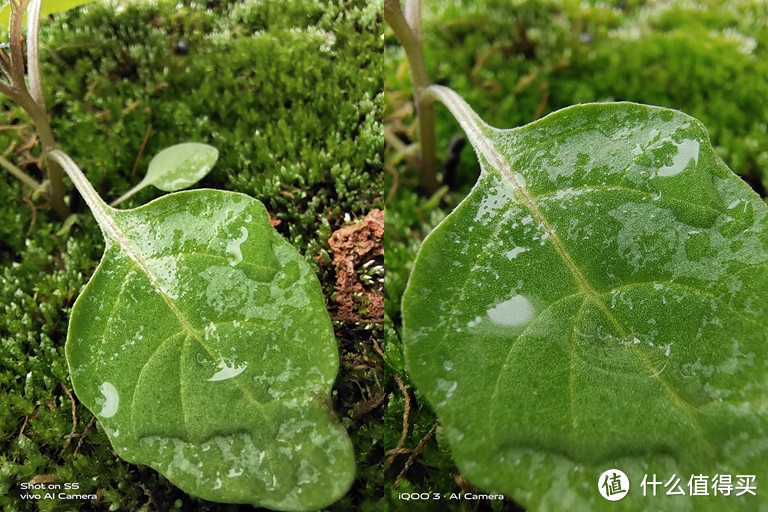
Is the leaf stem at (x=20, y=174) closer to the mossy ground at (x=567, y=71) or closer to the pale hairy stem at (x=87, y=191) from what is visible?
the pale hairy stem at (x=87, y=191)

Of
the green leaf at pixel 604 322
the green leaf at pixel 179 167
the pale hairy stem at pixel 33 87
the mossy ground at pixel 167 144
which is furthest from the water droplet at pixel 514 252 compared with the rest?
the pale hairy stem at pixel 33 87

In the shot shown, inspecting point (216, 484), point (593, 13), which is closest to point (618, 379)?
point (216, 484)

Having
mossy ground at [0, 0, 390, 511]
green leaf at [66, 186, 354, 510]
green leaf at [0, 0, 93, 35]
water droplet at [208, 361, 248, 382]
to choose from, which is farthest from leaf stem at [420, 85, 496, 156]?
green leaf at [0, 0, 93, 35]

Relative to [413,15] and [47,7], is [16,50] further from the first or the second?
[413,15]

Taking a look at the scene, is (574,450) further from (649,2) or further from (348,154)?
(649,2)

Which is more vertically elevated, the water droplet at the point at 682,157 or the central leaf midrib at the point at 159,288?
the water droplet at the point at 682,157

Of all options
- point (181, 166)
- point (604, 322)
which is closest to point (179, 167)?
point (181, 166)
